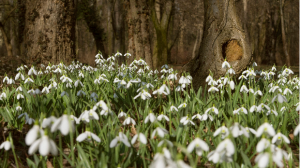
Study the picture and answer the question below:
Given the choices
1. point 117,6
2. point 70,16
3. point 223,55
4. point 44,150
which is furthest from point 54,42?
point 117,6

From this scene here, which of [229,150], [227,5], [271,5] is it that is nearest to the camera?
[229,150]

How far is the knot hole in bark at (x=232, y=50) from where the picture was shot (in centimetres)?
379

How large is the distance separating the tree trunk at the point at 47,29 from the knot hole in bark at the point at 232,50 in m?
3.40

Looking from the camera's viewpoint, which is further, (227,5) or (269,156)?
(227,5)

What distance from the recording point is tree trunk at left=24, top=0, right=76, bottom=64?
17.7 feet

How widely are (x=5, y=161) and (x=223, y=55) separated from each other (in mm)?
3075

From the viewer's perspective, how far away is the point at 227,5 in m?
3.76

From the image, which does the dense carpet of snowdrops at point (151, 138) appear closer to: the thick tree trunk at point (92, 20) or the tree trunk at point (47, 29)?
the tree trunk at point (47, 29)

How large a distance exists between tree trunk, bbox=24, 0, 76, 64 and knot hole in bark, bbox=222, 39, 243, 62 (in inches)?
134

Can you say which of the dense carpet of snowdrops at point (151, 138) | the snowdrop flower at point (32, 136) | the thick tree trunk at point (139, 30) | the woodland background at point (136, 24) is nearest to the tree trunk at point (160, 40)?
the woodland background at point (136, 24)

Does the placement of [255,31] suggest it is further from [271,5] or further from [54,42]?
[54,42]

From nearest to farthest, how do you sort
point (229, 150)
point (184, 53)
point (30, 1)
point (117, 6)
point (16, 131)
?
point (229, 150) < point (16, 131) < point (30, 1) < point (117, 6) < point (184, 53)

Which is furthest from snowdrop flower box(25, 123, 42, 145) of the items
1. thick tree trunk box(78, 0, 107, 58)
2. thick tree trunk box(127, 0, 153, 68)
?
thick tree trunk box(78, 0, 107, 58)

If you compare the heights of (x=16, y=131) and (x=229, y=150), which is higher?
(x=229, y=150)
